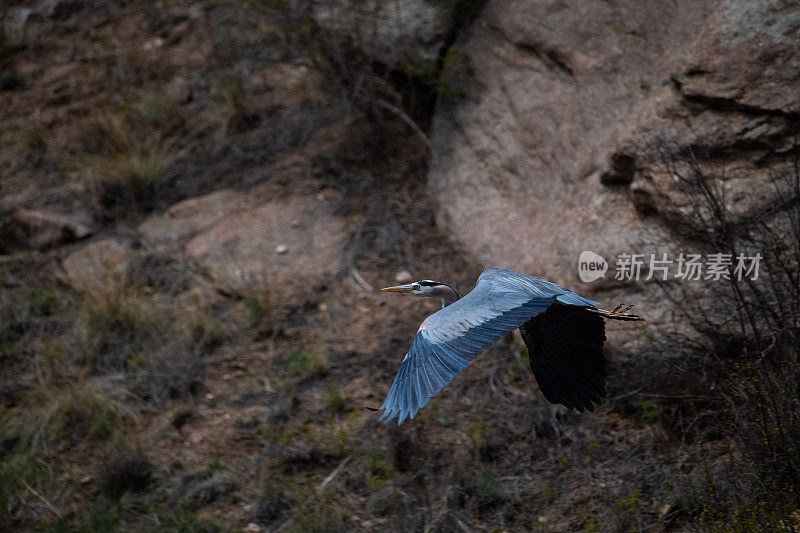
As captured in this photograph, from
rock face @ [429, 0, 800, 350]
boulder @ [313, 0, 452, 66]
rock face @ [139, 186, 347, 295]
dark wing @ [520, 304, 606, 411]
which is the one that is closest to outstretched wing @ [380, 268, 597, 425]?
dark wing @ [520, 304, 606, 411]

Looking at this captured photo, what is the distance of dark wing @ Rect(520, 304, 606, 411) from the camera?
3.96 m

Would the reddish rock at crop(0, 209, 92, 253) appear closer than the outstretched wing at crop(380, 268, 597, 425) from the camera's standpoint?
No

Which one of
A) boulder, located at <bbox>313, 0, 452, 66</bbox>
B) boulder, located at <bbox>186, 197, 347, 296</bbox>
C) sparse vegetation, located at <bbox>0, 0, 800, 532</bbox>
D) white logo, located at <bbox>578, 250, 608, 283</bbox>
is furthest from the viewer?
boulder, located at <bbox>313, 0, 452, 66</bbox>

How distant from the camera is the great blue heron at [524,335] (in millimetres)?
3438

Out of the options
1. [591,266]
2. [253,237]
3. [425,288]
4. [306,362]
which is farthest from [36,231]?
[591,266]

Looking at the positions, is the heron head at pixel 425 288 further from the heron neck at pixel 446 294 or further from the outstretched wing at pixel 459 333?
the outstretched wing at pixel 459 333

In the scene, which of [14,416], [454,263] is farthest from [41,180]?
[454,263]

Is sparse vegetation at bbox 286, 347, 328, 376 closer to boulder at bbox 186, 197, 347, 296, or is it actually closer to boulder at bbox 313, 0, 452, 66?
boulder at bbox 186, 197, 347, 296

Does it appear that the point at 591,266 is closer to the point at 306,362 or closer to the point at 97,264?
the point at 306,362

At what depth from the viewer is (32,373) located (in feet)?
20.4

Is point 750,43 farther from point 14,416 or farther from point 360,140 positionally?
point 14,416

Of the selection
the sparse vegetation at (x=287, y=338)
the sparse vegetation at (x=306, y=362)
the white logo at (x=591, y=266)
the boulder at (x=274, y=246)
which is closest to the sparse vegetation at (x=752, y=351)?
the sparse vegetation at (x=287, y=338)

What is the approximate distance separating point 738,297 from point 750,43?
171 cm

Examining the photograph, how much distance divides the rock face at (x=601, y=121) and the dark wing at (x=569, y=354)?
3.25 feet
